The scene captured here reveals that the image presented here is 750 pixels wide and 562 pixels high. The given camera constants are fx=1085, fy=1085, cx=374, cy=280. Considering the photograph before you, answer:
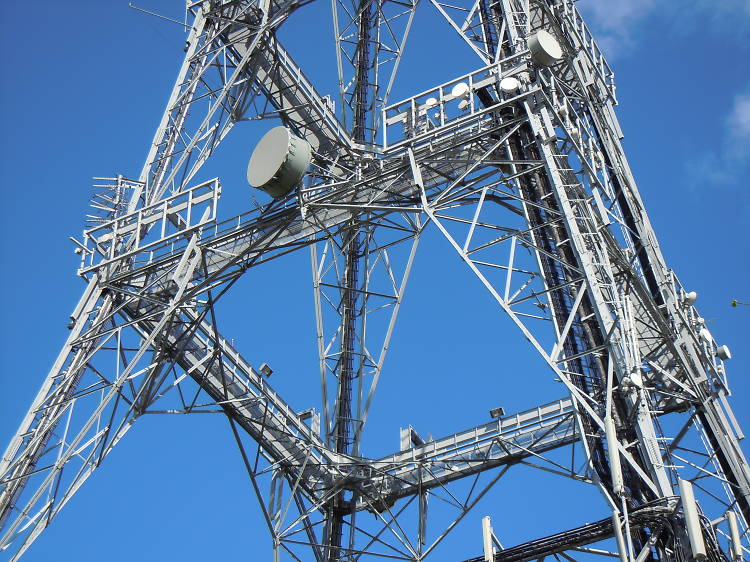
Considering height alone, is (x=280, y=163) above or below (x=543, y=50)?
below

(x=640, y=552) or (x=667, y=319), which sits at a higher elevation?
(x=667, y=319)

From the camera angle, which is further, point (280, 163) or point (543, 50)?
point (280, 163)

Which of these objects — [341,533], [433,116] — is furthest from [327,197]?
[341,533]

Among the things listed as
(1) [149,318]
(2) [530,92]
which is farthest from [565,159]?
(1) [149,318]

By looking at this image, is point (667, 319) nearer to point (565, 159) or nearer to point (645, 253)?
point (645, 253)

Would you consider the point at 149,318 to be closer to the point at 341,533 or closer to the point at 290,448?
the point at 290,448

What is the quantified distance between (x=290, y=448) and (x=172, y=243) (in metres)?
8.17

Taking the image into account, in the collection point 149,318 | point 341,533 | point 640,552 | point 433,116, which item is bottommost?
point 640,552

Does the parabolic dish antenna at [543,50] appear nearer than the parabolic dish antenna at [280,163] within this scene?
Yes

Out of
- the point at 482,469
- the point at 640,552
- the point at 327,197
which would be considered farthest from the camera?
the point at 482,469

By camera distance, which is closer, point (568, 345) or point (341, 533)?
point (568, 345)

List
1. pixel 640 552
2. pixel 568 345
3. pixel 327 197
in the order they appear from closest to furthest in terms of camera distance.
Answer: pixel 640 552
pixel 568 345
pixel 327 197

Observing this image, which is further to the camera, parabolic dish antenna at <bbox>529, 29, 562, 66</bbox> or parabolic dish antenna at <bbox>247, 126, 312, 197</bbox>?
parabolic dish antenna at <bbox>247, 126, 312, 197</bbox>

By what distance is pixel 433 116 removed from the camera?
31094 millimetres
